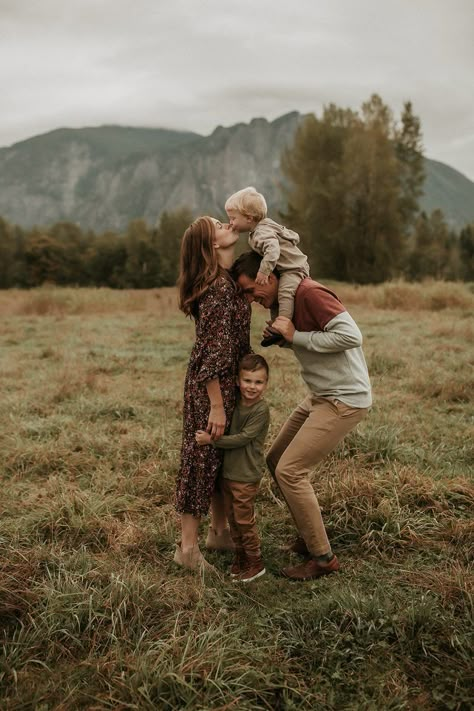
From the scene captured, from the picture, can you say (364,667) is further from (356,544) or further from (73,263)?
(73,263)

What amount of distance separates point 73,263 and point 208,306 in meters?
59.8

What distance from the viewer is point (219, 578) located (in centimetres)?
328

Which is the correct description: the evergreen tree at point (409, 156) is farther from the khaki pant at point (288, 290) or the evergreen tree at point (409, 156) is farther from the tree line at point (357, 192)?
the khaki pant at point (288, 290)

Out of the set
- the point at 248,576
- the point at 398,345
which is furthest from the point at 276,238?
the point at 398,345

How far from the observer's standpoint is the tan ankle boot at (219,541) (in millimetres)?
3719

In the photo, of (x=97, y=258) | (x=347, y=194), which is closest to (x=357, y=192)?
(x=347, y=194)

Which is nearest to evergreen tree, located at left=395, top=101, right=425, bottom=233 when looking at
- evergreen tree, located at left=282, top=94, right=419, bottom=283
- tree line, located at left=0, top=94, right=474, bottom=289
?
tree line, located at left=0, top=94, right=474, bottom=289

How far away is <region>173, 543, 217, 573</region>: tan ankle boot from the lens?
3320mm

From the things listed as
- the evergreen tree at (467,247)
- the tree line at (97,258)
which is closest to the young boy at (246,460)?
the tree line at (97,258)

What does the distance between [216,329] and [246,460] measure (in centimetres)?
79

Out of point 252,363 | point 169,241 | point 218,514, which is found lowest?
point 218,514

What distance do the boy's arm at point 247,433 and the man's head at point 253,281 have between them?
0.65m

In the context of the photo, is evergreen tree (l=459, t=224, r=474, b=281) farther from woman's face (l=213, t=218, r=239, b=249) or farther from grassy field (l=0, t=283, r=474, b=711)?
woman's face (l=213, t=218, r=239, b=249)

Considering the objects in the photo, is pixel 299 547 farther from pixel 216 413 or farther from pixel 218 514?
pixel 216 413
